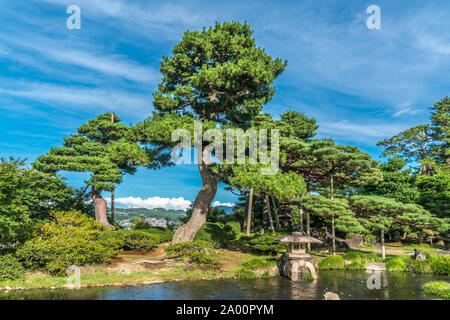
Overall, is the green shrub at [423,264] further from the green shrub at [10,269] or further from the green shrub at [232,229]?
the green shrub at [10,269]

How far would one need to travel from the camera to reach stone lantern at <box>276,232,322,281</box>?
1198cm

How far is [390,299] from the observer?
9.37 meters

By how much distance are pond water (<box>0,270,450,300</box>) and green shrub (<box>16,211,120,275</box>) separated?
1.55m

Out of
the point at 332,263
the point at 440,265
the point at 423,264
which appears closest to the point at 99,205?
the point at 332,263

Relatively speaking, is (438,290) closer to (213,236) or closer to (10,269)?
(213,236)

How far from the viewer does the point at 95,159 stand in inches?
758

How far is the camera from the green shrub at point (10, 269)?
9930mm

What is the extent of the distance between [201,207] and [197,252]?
14.3 feet

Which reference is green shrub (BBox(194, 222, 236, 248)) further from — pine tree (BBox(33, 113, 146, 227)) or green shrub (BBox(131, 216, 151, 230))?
green shrub (BBox(131, 216, 151, 230))

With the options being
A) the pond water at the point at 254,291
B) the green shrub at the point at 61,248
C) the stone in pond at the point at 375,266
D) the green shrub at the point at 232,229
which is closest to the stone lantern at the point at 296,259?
the pond water at the point at 254,291

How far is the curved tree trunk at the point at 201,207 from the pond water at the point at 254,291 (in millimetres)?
5220
